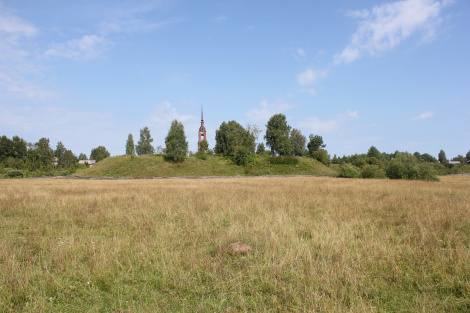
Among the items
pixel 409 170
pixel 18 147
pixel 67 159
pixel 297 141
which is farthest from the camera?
pixel 67 159

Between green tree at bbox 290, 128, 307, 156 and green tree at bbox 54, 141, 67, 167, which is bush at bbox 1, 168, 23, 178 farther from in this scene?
green tree at bbox 290, 128, 307, 156

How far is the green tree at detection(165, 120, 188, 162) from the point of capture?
6397 centimetres

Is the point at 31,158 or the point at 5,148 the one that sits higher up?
the point at 5,148

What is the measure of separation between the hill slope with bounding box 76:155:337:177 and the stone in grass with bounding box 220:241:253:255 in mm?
53849

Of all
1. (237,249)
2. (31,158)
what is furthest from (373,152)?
(31,158)

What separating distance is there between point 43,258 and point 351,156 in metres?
135

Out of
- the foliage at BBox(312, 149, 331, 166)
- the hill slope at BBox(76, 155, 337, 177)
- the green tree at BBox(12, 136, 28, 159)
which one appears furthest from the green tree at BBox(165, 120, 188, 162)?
the green tree at BBox(12, 136, 28, 159)

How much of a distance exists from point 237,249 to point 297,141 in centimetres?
9328

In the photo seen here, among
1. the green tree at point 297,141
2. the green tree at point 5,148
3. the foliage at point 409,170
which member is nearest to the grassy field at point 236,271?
the foliage at point 409,170

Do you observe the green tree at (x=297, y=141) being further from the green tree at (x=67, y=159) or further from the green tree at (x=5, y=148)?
the green tree at (x=5, y=148)

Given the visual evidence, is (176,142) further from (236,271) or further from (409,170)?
(236,271)

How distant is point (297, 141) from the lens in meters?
94.6

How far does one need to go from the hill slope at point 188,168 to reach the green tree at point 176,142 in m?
2.61

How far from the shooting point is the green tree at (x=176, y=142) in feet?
210
